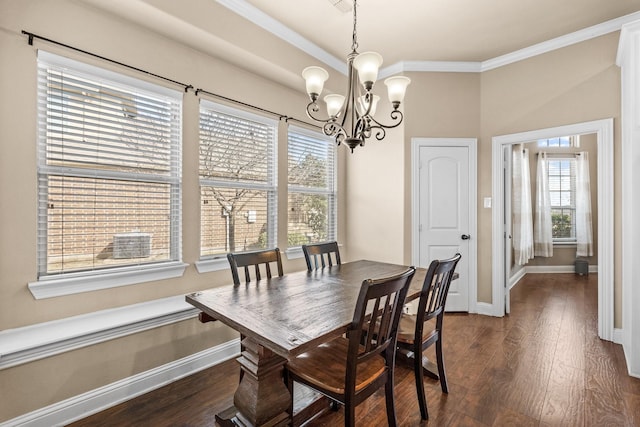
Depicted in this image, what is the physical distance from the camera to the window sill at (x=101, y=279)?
1924 mm

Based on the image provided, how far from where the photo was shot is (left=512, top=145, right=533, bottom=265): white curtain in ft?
18.1

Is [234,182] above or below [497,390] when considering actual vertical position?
above

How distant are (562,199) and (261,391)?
6986mm

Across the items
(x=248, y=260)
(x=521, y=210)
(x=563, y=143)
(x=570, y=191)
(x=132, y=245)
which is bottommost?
(x=248, y=260)

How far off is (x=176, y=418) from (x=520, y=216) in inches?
232

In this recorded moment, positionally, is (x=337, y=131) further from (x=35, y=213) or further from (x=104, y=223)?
(x=35, y=213)

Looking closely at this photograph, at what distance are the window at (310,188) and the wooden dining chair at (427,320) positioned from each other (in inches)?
69.6

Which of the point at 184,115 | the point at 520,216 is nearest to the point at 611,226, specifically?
the point at 520,216

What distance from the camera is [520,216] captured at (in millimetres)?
5582

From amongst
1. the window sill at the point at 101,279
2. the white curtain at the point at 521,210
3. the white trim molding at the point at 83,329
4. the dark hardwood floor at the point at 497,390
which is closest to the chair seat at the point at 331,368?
the dark hardwood floor at the point at 497,390

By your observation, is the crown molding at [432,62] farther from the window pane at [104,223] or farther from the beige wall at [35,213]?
the window pane at [104,223]

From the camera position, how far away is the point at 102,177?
2.17m

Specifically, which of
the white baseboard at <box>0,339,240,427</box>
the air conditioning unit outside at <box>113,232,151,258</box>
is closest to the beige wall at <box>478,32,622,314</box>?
the white baseboard at <box>0,339,240,427</box>

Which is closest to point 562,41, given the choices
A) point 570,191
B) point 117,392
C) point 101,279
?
point 570,191
